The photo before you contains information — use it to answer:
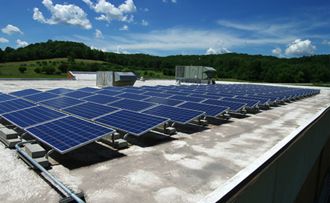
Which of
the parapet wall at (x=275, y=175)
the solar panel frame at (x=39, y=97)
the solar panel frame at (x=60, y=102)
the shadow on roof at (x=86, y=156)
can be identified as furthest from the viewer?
the solar panel frame at (x=39, y=97)

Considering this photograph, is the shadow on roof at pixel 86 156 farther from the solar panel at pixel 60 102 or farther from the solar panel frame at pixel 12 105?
the solar panel at pixel 60 102

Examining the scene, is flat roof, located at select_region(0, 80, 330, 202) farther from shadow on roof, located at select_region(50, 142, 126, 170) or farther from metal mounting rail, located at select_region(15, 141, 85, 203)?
metal mounting rail, located at select_region(15, 141, 85, 203)

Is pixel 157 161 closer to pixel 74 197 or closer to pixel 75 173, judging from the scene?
pixel 75 173

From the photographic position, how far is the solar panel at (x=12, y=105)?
11703 millimetres

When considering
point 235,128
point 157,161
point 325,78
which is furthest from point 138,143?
point 325,78

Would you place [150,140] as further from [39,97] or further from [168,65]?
[168,65]

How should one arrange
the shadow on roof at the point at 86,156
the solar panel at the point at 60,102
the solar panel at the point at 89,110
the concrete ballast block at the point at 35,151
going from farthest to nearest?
the solar panel at the point at 60,102
the solar panel at the point at 89,110
the shadow on roof at the point at 86,156
the concrete ballast block at the point at 35,151

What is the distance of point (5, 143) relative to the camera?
9.02 metres

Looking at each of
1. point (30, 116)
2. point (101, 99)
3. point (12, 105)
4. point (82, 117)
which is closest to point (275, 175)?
point (82, 117)

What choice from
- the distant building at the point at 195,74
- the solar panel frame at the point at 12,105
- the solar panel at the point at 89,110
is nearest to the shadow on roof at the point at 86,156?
the solar panel at the point at 89,110

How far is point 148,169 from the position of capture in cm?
737

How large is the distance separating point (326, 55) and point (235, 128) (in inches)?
5853

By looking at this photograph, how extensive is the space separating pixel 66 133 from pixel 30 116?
3029mm

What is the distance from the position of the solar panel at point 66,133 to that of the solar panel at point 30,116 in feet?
2.37
